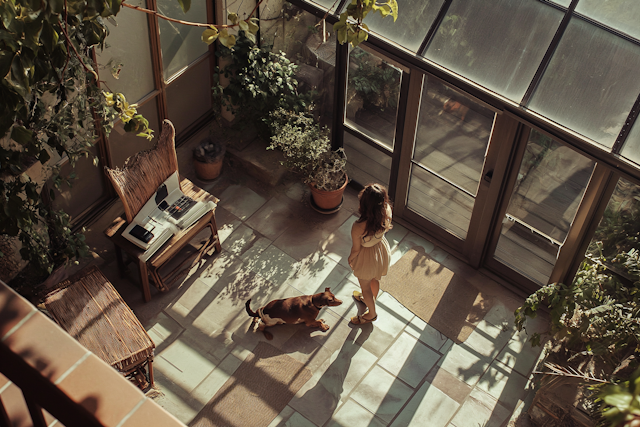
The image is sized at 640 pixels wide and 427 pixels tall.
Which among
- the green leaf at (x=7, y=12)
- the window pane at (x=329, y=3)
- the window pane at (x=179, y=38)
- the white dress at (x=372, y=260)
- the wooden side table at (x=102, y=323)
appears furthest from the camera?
the window pane at (x=179, y=38)

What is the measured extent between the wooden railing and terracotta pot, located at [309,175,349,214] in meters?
5.27

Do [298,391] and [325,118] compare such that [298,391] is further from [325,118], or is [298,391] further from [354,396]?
[325,118]

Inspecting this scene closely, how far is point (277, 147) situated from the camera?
7.07 meters

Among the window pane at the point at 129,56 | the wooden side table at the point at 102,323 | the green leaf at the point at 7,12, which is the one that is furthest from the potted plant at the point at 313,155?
the green leaf at the point at 7,12

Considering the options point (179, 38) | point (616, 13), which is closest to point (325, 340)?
point (179, 38)

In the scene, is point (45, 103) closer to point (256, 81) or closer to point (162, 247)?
point (162, 247)

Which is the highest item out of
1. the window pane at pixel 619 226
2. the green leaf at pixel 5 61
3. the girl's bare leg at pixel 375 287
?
the green leaf at pixel 5 61

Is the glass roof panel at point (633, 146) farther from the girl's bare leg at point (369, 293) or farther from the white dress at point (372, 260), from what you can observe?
the girl's bare leg at point (369, 293)

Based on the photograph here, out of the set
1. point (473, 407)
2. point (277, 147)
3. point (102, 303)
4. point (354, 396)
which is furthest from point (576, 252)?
point (102, 303)

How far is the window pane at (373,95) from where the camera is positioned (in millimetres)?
5887

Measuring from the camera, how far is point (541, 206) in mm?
5527

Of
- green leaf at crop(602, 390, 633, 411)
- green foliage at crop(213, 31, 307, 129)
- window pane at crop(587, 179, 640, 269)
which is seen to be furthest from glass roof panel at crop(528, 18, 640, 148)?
green leaf at crop(602, 390, 633, 411)

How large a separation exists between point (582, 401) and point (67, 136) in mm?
4401

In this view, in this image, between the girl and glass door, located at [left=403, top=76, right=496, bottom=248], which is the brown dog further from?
glass door, located at [left=403, top=76, right=496, bottom=248]
